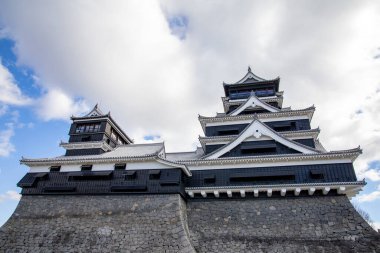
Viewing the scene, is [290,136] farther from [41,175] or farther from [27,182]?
[27,182]

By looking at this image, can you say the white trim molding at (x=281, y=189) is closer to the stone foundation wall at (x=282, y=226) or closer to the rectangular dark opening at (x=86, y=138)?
the stone foundation wall at (x=282, y=226)

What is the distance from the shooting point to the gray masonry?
41.7 feet

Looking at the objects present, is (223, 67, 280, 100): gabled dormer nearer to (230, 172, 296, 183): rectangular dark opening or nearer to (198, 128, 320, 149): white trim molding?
(198, 128, 320, 149): white trim molding

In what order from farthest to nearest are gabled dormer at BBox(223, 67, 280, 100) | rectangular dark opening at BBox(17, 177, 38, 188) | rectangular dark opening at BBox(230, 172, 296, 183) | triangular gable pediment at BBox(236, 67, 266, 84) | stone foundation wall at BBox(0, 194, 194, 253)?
1. triangular gable pediment at BBox(236, 67, 266, 84)
2. gabled dormer at BBox(223, 67, 280, 100)
3. rectangular dark opening at BBox(17, 177, 38, 188)
4. rectangular dark opening at BBox(230, 172, 296, 183)
5. stone foundation wall at BBox(0, 194, 194, 253)

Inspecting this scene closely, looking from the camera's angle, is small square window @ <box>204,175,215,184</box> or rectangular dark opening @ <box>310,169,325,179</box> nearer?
rectangular dark opening @ <box>310,169,325,179</box>

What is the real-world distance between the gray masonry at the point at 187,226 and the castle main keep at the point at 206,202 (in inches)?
2.2

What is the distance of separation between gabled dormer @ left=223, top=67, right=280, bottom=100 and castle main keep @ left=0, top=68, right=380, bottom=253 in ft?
17.0

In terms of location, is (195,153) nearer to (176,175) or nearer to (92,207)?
(176,175)

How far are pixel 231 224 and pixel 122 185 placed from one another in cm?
755

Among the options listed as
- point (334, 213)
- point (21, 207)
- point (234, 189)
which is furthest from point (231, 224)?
point (21, 207)

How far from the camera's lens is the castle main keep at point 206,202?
13.1m

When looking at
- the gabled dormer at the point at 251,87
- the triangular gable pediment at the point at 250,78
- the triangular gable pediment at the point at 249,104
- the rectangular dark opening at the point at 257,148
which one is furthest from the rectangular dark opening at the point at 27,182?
the triangular gable pediment at the point at 250,78

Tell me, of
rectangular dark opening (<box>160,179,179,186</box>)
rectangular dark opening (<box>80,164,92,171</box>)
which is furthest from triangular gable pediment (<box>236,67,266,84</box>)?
rectangular dark opening (<box>80,164,92,171</box>)

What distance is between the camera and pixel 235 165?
52.1 ft
